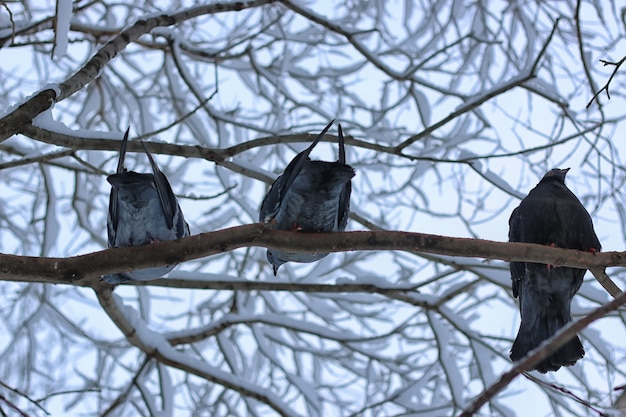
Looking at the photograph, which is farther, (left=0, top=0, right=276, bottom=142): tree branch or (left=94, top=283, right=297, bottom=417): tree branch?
(left=94, top=283, right=297, bottom=417): tree branch

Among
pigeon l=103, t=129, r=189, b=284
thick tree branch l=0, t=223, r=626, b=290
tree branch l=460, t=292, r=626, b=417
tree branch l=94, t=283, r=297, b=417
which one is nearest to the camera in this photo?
tree branch l=460, t=292, r=626, b=417

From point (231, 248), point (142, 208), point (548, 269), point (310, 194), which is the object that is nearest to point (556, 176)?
Answer: point (548, 269)

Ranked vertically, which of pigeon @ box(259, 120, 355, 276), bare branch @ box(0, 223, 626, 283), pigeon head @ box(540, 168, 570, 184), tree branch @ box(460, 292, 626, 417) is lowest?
tree branch @ box(460, 292, 626, 417)

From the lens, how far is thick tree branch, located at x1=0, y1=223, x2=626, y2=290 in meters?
2.54

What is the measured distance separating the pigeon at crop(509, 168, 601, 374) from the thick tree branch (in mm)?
747

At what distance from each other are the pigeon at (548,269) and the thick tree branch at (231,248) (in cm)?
75

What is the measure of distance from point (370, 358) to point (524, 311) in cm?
205

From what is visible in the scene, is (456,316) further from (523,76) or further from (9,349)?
(9,349)

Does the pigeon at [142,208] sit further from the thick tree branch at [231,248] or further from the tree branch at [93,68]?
the tree branch at [93,68]

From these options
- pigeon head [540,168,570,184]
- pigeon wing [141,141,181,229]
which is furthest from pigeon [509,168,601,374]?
pigeon wing [141,141,181,229]

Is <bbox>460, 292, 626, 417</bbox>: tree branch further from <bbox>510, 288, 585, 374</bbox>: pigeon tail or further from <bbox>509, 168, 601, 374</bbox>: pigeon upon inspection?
<bbox>509, 168, 601, 374</bbox>: pigeon

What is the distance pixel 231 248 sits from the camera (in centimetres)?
258

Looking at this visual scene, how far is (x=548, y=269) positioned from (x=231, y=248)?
1758 millimetres

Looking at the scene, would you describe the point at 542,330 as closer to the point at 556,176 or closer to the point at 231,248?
the point at 556,176
